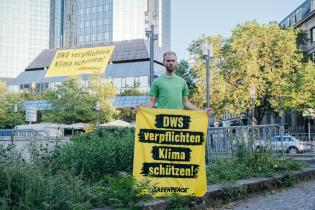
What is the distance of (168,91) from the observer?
651 centimetres

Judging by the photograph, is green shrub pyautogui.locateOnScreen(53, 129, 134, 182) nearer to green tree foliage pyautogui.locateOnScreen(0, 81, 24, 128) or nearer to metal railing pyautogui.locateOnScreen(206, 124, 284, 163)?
metal railing pyautogui.locateOnScreen(206, 124, 284, 163)

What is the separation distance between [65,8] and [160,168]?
161391 millimetres

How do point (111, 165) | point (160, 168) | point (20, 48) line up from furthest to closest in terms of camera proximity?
point (20, 48) → point (111, 165) → point (160, 168)

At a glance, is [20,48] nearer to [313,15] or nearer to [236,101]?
[313,15]

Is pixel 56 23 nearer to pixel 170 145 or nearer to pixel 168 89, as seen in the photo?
pixel 168 89

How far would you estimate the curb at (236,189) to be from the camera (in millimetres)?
5721

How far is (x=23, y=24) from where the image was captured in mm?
146875

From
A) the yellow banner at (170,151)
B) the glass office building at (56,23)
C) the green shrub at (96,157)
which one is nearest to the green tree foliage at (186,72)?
the green shrub at (96,157)

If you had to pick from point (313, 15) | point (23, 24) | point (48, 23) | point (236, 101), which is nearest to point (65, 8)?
point (48, 23)

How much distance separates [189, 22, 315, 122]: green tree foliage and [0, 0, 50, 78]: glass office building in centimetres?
11390

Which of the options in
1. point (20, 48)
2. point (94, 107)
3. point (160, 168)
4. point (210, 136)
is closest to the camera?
point (160, 168)

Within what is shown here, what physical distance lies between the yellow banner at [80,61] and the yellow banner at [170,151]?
75.2 m

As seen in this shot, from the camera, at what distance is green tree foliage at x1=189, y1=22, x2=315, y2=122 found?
3988 cm

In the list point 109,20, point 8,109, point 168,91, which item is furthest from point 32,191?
point 109,20
